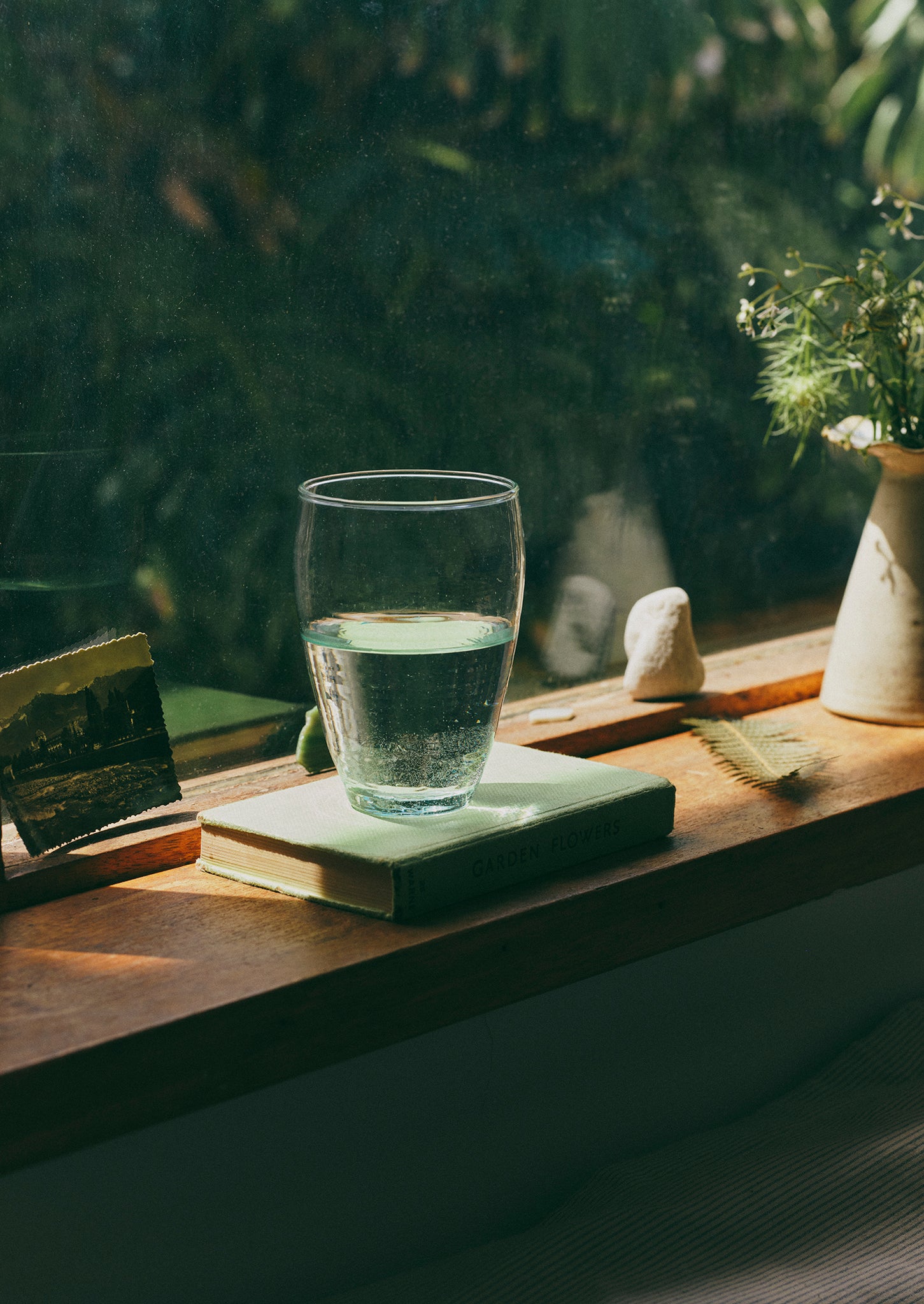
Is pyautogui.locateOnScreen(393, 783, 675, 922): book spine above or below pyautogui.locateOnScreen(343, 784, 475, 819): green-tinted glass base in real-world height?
below

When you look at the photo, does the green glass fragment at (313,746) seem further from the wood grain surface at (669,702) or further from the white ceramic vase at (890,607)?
the white ceramic vase at (890,607)

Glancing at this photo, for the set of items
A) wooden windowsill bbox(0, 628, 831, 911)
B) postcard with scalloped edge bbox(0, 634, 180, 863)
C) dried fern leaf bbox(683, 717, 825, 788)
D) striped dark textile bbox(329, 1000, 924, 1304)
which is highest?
postcard with scalloped edge bbox(0, 634, 180, 863)

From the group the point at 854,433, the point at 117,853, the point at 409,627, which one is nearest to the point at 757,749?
the point at 854,433

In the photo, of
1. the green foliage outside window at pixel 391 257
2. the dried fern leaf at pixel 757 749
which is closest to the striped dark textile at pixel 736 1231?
the dried fern leaf at pixel 757 749

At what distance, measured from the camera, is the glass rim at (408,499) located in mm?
842

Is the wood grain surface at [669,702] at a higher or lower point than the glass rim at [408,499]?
lower

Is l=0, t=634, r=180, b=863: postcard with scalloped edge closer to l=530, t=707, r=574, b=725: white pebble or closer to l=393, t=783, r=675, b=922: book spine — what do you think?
l=393, t=783, r=675, b=922: book spine

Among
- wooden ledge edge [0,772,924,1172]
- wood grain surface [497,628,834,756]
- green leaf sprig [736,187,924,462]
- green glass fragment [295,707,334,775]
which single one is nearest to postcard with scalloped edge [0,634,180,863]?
green glass fragment [295,707,334,775]

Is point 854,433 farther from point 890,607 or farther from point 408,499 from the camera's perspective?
point 408,499

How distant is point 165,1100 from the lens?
71 cm

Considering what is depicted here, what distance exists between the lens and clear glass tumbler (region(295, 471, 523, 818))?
83cm

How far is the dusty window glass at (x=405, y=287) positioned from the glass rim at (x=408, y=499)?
0.52 ft

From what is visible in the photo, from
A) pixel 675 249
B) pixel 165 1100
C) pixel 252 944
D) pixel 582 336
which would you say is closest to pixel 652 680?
pixel 582 336

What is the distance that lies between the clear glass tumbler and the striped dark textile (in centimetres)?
32
